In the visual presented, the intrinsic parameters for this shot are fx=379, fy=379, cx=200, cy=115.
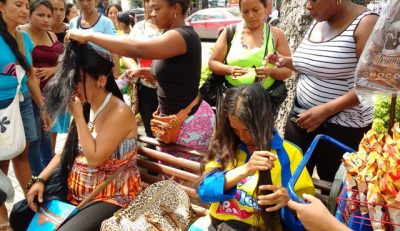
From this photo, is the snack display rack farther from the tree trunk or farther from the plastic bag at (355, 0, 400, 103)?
the tree trunk

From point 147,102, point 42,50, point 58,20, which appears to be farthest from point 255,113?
point 58,20

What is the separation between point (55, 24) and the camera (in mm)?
4824

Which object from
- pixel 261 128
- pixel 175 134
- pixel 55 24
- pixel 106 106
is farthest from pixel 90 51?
pixel 55 24

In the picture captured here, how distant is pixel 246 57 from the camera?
2629 millimetres

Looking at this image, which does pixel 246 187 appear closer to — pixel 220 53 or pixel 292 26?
pixel 220 53

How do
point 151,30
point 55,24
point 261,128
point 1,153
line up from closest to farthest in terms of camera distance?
point 261,128 < point 1,153 < point 151,30 < point 55,24

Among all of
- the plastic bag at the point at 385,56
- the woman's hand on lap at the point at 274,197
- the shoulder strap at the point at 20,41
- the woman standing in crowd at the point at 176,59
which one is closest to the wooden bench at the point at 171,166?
the woman standing in crowd at the point at 176,59

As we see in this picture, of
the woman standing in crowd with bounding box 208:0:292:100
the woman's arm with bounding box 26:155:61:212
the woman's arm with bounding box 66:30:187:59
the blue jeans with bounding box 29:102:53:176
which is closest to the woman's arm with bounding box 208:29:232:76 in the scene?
the woman standing in crowd with bounding box 208:0:292:100

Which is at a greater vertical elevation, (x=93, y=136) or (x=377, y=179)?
(x=377, y=179)

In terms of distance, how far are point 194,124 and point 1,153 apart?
157 centimetres

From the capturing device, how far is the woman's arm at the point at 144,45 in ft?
7.19

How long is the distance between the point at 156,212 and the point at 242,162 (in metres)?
0.53

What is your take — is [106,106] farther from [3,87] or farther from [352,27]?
[352,27]

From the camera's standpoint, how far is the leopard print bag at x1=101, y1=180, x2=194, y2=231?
1.90 meters
